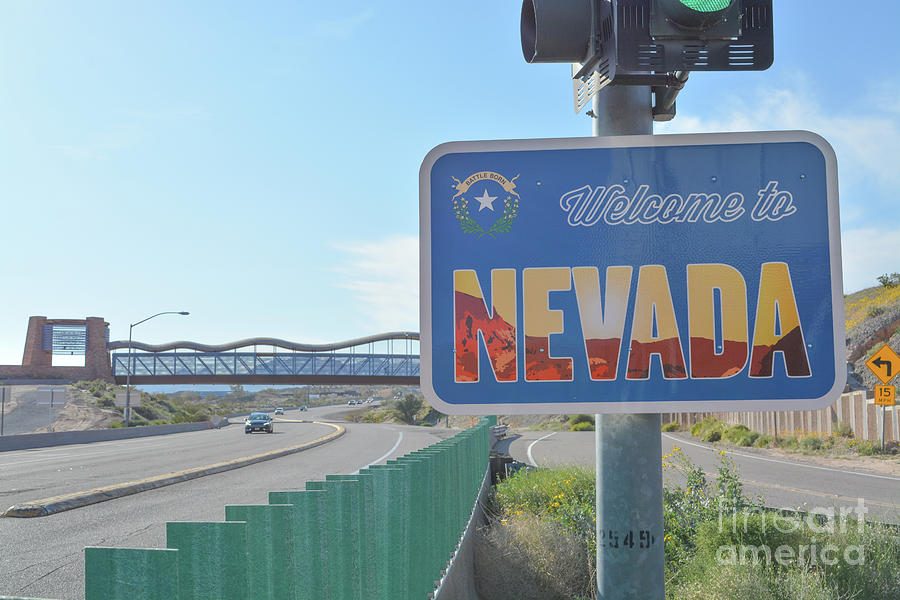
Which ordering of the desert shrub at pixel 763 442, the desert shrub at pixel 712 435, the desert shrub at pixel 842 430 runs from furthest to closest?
the desert shrub at pixel 712 435
the desert shrub at pixel 763 442
the desert shrub at pixel 842 430

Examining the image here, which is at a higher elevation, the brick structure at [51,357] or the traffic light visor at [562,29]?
the traffic light visor at [562,29]

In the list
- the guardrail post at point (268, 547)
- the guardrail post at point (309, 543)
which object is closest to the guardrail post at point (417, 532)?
the guardrail post at point (309, 543)

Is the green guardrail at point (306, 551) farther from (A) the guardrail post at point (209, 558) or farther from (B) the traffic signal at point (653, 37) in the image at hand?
(B) the traffic signal at point (653, 37)

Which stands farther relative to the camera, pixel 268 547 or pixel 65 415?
pixel 65 415

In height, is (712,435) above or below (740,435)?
below

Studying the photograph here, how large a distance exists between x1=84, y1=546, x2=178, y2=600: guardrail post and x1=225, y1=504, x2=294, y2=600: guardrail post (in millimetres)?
413

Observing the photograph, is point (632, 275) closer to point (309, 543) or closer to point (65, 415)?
point (309, 543)

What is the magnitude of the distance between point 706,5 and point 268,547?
2.48 meters

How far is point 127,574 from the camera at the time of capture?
2.31 m

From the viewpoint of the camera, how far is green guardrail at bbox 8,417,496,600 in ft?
7.64

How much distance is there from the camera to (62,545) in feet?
37.2

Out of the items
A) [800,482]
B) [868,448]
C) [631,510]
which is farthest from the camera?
[868,448]

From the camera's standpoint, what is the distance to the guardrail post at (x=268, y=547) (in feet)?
9.24

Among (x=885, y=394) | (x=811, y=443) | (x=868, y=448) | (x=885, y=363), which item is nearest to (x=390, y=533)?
(x=885, y=363)
